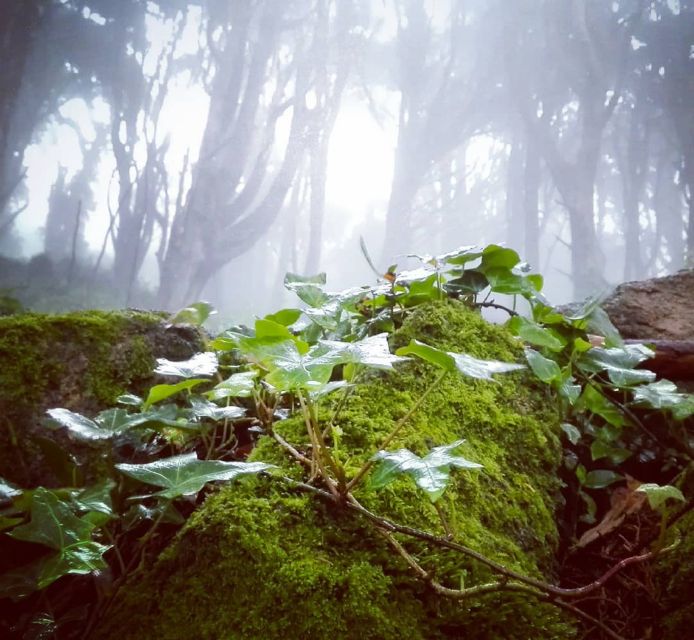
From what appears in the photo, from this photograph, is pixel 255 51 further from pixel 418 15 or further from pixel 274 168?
pixel 418 15

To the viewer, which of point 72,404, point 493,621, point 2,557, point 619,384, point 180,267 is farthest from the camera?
point 180,267

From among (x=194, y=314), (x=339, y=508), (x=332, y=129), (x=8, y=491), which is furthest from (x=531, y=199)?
(x=8, y=491)

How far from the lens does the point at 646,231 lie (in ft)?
74.6

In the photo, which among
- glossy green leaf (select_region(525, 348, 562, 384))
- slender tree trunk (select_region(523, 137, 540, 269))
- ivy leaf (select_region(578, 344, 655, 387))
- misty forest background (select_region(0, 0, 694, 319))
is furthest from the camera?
slender tree trunk (select_region(523, 137, 540, 269))

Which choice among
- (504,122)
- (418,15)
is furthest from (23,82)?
(504,122)

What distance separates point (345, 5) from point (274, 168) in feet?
30.9

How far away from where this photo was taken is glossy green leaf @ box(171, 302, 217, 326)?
70.1 inches

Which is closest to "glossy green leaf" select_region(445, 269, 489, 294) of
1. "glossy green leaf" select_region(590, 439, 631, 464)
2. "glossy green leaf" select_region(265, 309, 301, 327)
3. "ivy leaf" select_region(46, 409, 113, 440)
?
"glossy green leaf" select_region(590, 439, 631, 464)

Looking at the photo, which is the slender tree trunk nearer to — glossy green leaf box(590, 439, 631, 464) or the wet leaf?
glossy green leaf box(590, 439, 631, 464)

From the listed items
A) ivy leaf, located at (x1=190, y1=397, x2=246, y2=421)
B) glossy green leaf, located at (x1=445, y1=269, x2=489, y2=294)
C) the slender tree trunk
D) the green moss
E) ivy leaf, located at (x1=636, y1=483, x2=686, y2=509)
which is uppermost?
the slender tree trunk

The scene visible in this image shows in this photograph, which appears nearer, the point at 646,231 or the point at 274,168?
the point at 274,168

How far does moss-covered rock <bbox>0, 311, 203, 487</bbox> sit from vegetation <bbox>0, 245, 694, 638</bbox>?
371 millimetres

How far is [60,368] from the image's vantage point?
1.43 metres

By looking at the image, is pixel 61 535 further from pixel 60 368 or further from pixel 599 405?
pixel 599 405
